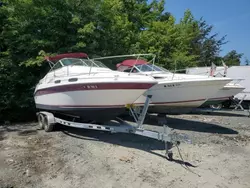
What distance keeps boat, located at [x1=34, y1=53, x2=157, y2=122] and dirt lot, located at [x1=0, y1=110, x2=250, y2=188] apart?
0.83 meters

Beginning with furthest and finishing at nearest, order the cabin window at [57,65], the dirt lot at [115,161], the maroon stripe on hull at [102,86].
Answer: the cabin window at [57,65] → the maroon stripe on hull at [102,86] → the dirt lot at [115,161]

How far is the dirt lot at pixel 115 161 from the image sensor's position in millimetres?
4312

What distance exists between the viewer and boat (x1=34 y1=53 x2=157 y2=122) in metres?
5.89

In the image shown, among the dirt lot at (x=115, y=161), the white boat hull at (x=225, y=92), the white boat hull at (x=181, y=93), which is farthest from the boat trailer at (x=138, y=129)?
the white boat hull at (x=225, y=92)

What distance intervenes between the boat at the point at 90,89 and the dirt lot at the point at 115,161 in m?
0.83

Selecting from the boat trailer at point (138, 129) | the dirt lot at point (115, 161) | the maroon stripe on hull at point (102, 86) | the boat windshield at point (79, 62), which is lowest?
the dirt lot at point (115, 161)

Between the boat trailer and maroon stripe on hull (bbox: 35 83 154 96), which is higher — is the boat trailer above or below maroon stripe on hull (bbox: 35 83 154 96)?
below

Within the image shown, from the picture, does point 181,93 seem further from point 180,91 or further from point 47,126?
point 47,126

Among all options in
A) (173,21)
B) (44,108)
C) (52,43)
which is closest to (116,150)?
(44,108)

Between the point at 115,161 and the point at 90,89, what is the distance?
1.85m

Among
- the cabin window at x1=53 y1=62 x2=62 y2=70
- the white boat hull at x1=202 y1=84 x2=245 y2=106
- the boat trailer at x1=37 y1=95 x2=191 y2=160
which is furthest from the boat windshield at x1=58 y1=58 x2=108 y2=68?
the white boat hull at x1=202 y1=84 x2=245 y2=106

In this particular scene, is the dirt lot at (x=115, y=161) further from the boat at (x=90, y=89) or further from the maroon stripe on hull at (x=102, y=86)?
the maroon stripe on hull at (x=102, y=86)

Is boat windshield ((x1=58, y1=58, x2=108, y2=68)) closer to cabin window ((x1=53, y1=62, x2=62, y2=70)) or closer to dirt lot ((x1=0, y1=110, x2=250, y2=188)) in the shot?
cabin window ((x1=53, y1=62, x2=62, y2=70))

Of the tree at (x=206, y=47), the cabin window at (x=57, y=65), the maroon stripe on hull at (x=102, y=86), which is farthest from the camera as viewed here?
the tree at (x=206, y=47)
